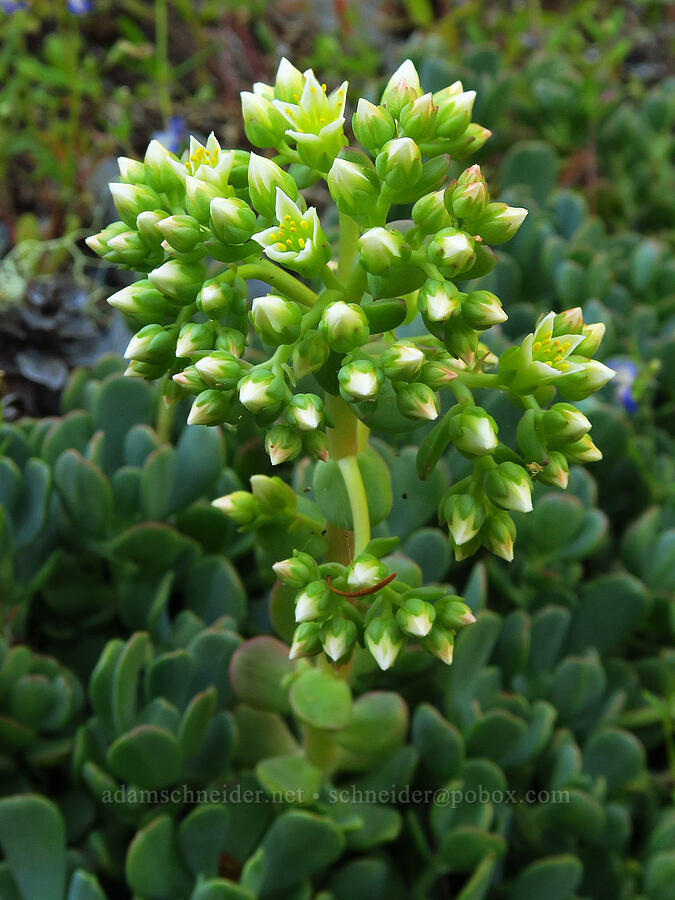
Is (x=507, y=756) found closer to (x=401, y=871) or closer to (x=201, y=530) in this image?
(x=401, y=871)

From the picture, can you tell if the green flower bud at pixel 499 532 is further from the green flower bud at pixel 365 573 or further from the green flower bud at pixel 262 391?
the green flower bud at pixel 262 391

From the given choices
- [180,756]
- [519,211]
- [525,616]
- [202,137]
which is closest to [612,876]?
[525,616]

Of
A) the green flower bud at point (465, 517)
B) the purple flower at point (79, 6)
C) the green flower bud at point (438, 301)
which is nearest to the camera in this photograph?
the green flower bud at point (438, 301)

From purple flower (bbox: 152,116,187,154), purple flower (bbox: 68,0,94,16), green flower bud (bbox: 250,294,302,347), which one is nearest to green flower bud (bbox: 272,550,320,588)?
green flower bud (bbox: 250,294,302,347)

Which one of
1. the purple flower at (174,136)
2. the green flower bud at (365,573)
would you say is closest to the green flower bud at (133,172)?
the green flower bud at (365,573)

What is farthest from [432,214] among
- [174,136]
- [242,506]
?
Result: [174,136]

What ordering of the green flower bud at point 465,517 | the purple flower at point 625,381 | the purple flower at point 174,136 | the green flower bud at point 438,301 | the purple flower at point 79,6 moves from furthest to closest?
the purple flower at point 79,6
the purple flower at point 174,136
the purple flower at point 625,381
the green flower bud at point 465,517
the green flower bud at point 438,301

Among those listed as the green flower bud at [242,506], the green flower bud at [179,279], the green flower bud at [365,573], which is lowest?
the green flower bud at [242,506]
